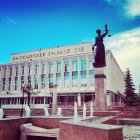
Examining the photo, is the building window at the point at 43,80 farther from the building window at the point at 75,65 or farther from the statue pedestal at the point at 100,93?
the statue pedestal at the point at 100,93

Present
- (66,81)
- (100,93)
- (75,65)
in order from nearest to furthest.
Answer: (100,93), (75,65), (66,81)

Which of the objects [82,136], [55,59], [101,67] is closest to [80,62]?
[55,59]

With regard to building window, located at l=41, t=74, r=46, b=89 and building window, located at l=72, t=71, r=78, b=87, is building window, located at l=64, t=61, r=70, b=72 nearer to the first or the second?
building window, located at l=72, t=71, r=78, b=87

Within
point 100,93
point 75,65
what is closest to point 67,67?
point 75,65

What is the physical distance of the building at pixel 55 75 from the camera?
48500 mm

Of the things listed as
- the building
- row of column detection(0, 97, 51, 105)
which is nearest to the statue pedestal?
the building

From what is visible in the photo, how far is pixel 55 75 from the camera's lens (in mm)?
52938

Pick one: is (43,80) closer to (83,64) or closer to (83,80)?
(83,80)

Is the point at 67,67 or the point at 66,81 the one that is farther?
the point at 67,67

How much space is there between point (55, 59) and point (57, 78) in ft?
16.1

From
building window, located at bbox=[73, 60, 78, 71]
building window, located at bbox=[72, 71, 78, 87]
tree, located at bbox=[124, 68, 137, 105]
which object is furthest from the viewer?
building window, located at bbox=[73, 60, 78, 71]

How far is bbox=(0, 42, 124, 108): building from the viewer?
4850cm

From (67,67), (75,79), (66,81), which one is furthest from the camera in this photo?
(67,67)

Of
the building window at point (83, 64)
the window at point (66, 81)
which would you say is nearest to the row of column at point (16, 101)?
the window at point (66, 81)
